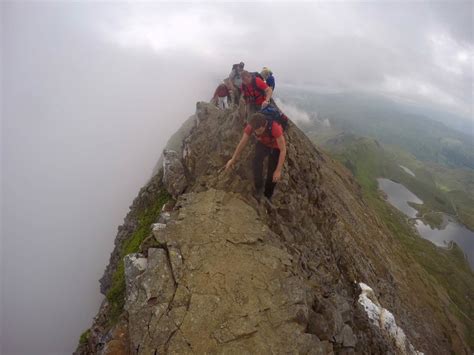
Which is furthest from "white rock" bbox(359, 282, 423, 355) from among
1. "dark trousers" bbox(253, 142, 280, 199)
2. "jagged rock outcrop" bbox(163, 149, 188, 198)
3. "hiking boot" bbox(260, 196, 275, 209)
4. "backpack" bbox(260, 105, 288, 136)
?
"jagged rock outcrop" bbox(163, 149, 188, 198)

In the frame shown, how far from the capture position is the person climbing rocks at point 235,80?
88.7ft

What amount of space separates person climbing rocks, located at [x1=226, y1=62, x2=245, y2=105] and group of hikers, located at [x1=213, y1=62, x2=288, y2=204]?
0.14 m

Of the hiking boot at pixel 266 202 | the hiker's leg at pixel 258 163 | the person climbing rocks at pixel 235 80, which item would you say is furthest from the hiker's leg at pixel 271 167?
the person climbing rocks at pixel 235 80

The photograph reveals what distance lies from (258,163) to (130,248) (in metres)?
14.6

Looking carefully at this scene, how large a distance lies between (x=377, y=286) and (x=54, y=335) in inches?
8970

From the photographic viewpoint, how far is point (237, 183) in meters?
20.4

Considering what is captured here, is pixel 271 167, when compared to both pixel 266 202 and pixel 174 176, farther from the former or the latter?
pixel 174 176

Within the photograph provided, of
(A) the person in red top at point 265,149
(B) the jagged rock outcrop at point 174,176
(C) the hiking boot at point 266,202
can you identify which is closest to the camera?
(A) the person in red top at point 265,149

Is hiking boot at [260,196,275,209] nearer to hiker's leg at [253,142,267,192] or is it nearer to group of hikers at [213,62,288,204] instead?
group of hikers at [213,62,288,204]

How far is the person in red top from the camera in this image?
16.1 meters

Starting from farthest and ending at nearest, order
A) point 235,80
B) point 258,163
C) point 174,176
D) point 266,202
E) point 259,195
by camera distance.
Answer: point 235,80 < point 174,176 < point 266,202 < point 259,195 < point 258,163

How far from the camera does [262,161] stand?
745 inches

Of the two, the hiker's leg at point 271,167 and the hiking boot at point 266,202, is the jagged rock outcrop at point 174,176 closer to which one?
the hiking boot at point 266,202

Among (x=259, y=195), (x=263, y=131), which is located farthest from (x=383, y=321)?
(x=263, y=131)
